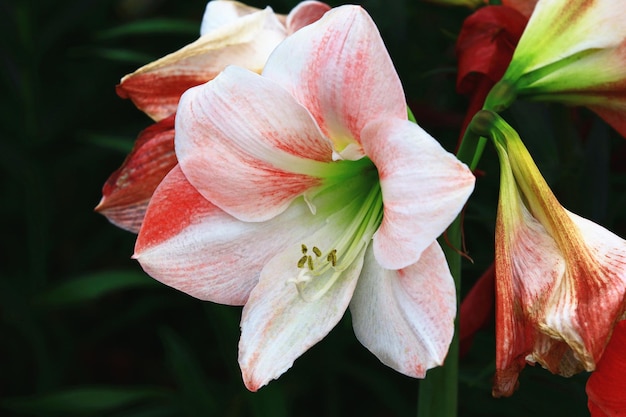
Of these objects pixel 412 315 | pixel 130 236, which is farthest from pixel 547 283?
pixel 130 236

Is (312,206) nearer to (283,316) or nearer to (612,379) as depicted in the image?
(283,316)

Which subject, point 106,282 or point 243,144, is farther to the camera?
point 106,282

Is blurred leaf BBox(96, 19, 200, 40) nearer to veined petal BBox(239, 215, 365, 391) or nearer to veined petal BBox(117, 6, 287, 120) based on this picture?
veined petal BBox(117, 6, 287, 120)

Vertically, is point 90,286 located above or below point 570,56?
below

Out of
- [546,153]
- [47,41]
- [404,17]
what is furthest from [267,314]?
[47,41]

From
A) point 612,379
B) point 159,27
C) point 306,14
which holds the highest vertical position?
point 306,14

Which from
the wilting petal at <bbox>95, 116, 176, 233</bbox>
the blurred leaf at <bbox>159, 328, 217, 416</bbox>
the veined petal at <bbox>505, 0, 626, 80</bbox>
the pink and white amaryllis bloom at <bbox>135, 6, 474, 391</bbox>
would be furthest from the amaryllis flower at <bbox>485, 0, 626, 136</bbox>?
the blurred leaf at <bbox>159, 328, 217, 416</bbox>

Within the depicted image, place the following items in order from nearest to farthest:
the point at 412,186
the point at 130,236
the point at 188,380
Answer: the point at 412,186 < the point at 188,380 < the point at 130,236

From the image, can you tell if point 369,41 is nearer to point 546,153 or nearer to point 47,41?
point 546,153
